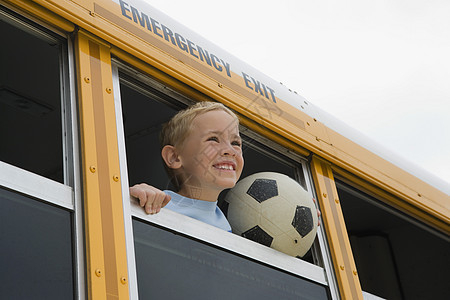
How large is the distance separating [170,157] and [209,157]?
5.5 inches

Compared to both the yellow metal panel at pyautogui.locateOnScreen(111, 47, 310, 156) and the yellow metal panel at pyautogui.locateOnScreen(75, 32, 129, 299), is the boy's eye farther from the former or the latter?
the yellow metal panel at pyautogui.locateOnScreen(75, 32, 129, 299)

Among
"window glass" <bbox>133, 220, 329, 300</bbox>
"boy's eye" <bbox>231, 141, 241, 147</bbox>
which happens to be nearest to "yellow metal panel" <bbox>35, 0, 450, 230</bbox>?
"boy's eye" <bbox>231, 141, 241, 147</bbox>

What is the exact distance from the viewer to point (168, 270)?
1894 mm

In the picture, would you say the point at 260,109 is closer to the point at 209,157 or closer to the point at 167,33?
the point at 209,157

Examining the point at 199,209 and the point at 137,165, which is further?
the point at 137,165

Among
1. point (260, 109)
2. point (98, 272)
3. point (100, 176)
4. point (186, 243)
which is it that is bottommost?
point (98, 272)

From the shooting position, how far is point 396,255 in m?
3.87

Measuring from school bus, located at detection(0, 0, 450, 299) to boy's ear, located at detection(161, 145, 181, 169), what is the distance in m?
0.14

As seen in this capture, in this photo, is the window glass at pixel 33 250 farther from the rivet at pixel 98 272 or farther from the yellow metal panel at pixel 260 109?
the yellow metal panel at pixel 260 109

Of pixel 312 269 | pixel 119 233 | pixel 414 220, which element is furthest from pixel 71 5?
pixel 414 220

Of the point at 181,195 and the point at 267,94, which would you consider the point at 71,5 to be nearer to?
the point at 181,195

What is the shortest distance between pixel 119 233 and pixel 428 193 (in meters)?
1.87

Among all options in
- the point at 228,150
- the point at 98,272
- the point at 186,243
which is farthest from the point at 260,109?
the point at 98,272

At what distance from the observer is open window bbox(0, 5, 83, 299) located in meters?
1.59
